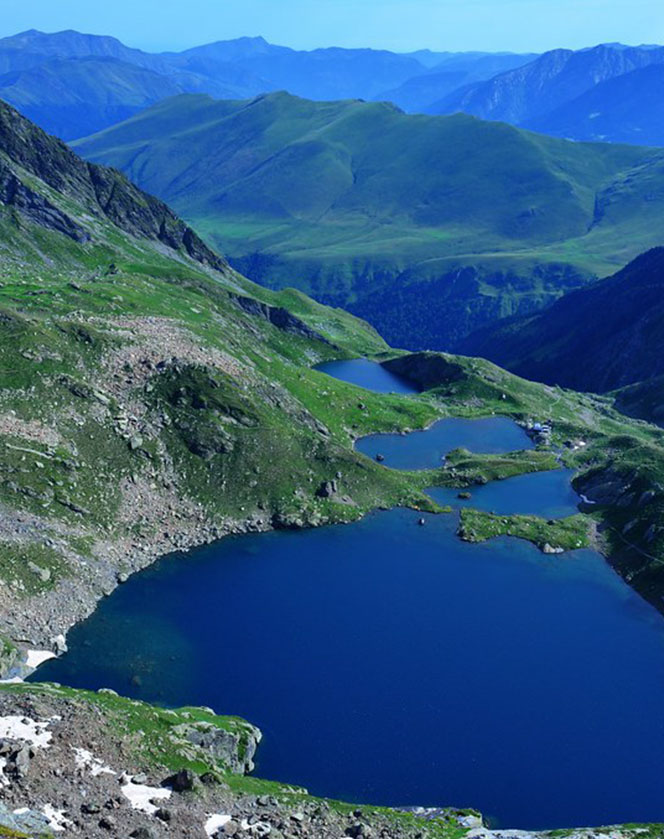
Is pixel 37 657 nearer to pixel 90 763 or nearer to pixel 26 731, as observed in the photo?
pixel 26 731

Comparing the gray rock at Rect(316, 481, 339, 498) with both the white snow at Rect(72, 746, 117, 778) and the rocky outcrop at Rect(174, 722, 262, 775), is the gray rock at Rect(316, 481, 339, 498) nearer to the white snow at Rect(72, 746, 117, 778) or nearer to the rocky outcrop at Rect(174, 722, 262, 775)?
the rocky outcrop at Rect(174, 722, 262, 775)

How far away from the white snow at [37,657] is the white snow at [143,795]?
28949 mm

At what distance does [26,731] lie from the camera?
65938 mm

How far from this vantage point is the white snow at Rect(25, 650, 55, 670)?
8888 centimetres

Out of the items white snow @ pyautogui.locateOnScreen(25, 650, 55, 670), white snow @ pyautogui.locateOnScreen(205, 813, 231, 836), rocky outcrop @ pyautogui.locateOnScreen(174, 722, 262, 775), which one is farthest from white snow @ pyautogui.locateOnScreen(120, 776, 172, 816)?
white snow @ pyautogui.locateOnScreen(25, 650, 55, 670)

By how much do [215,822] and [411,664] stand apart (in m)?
37.9

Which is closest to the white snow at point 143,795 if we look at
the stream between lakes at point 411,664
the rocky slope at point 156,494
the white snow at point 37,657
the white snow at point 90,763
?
the rocky slope at point 156,494

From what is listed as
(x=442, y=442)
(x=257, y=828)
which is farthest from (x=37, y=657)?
(x=442, y=442)

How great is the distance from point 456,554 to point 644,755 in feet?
152

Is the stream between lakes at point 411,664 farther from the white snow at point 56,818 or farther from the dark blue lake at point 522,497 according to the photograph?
the white snow at point 56,818

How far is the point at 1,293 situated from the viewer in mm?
164125

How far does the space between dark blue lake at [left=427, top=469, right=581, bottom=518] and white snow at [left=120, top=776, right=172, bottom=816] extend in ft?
290

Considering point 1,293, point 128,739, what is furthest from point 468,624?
point 1,293

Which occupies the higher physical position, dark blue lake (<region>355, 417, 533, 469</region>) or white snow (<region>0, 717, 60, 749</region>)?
white snow (<region>0, 717, 60, 749</region>)
